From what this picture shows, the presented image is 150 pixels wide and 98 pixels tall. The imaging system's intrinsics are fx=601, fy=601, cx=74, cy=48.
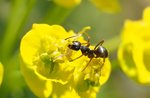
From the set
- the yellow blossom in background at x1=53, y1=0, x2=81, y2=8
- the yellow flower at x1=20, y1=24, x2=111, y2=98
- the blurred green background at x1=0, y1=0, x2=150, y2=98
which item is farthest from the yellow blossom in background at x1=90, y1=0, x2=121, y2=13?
the yellow flower at x1=20, y1=24, x2=111, y2=98

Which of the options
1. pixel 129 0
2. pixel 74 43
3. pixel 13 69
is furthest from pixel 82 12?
pixel 74 43

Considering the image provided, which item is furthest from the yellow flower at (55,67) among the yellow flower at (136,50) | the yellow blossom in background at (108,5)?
the yellow blossom in background at (108,5)

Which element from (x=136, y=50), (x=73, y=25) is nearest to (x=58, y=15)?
(x=136, y=50)

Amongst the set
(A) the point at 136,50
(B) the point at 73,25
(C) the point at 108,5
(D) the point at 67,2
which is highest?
(B) the point at 73,25

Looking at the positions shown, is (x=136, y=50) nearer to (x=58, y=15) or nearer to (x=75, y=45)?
(x=75, y=45)

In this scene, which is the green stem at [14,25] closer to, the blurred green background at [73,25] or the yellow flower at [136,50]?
the blurred green background at [73,25]

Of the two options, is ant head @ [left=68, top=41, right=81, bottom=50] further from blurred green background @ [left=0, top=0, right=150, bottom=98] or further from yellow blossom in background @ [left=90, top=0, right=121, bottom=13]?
yellow blossom in background @ [left=90, top=0, right=121, bottom=13]
